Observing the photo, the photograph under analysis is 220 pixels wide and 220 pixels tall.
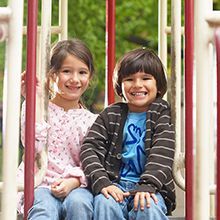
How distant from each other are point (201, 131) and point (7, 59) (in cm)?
58

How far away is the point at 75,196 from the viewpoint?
2.74 metres

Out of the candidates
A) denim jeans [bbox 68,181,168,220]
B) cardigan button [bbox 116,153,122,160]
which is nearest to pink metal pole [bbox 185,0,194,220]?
denim jeans [bbox 68,181,168,220]

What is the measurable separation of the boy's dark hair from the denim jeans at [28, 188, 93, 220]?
0.50 metres

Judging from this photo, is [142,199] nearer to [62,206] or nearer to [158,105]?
[62,206]

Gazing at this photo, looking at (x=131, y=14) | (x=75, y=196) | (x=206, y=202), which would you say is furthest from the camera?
(x=131, y=14)

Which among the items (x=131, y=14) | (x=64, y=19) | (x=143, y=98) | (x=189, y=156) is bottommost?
(x=189, y=156)

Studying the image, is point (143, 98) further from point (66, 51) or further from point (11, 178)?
point (11, 178)

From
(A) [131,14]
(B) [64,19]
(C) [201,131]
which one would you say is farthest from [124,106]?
(A) [131,14]

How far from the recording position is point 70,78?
10.2 ft

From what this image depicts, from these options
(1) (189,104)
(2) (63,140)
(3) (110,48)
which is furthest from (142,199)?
(3) (110,48)

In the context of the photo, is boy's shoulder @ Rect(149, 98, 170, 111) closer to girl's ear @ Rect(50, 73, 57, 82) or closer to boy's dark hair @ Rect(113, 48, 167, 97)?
boy's dark hair @ Rect(113, 48, 167, 97)

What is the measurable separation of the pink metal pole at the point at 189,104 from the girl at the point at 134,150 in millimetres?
168

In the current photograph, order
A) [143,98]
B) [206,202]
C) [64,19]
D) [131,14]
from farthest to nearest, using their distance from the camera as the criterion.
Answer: [131,14] < [64,19] < [143,98] < [206,202]

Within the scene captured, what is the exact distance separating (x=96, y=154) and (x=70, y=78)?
36 centimetres
